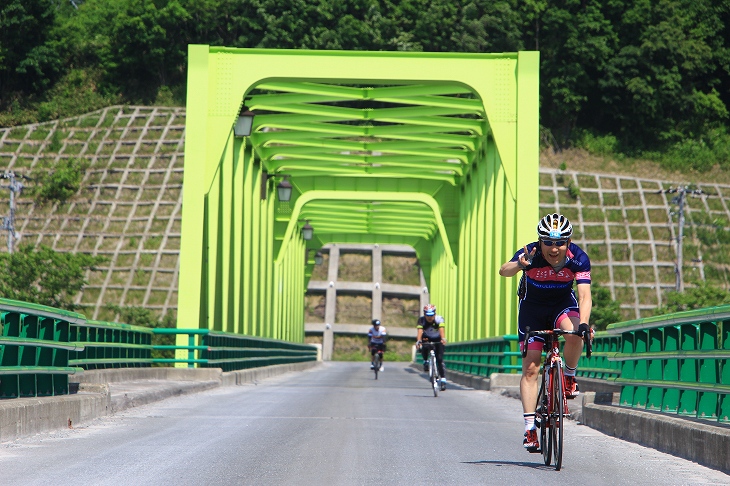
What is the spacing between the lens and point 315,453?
24.7 feet

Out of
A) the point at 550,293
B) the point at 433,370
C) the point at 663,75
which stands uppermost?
the point at 663,75

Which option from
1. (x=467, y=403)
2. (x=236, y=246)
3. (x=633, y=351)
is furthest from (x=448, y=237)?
(x=633, y=351)

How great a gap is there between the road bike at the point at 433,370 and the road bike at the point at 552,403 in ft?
32.7

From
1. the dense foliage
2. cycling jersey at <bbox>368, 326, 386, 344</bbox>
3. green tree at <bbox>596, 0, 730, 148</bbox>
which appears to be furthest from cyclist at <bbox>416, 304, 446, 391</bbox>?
green tree at <bbox>596, 0, 730, 148</bbox>

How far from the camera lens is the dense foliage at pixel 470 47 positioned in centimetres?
6450

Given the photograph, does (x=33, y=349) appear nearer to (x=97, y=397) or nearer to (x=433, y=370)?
(x=97, y=397)

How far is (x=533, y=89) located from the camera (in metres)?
19.8

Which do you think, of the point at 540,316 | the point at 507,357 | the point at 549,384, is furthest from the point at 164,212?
the point at 549,384

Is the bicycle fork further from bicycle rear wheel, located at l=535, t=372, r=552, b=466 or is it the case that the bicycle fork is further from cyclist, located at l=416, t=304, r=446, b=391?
cyclist, located at l=416, t=304, r=446, b=391

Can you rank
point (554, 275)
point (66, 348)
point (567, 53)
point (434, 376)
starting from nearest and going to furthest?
point (554, 275) < point (66, 348) < point (434, 376) < point (567, 53)

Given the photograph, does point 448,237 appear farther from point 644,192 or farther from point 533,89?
point 644,192

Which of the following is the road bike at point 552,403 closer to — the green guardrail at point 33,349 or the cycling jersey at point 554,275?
the cycling jersey at point 554,275

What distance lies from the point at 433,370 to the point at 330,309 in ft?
153

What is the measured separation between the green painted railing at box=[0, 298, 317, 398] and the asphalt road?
53 cm
